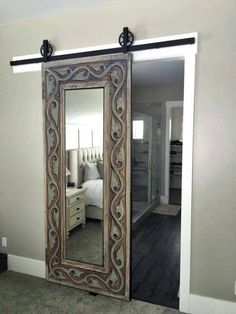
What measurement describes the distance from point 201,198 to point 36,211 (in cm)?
164

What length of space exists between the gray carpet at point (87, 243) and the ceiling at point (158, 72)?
2.44 metres

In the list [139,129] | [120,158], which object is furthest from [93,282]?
[139,129]

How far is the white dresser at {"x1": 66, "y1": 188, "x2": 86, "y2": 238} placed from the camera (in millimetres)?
2592

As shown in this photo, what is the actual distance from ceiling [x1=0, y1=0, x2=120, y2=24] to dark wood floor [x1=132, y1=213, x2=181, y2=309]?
267 centimetres

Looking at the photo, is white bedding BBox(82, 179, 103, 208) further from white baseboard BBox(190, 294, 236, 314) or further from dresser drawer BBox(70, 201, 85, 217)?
white baseboard BBox(190, 294, 236, 314)

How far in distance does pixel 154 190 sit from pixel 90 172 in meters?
3.30

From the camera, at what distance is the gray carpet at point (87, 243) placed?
2.48 m

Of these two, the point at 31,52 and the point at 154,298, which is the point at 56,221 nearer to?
the point at 154,298

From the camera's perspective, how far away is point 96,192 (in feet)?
8.23

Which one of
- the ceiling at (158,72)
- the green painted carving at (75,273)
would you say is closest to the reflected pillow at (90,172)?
the green painted carving at (75,273)

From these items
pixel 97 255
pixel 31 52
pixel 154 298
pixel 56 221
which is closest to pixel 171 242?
pixel 154 298

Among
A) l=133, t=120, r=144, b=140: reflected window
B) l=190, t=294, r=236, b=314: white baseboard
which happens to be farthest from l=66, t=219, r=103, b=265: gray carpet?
l=133, t=120, r=144, b=140: reflected window

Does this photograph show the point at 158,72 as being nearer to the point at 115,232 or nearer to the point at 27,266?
the point at 115,232

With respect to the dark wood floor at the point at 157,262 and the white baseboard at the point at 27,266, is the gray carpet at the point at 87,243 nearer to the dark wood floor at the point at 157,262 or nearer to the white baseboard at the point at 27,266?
the white baseboard at the point at 27,266
